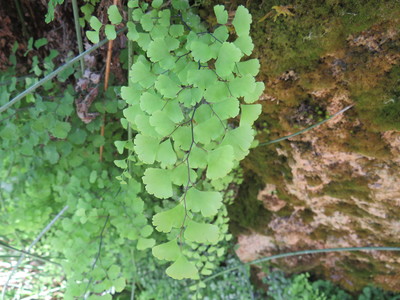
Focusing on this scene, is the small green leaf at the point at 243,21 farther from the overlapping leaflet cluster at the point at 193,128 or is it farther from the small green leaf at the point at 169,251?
the small green leaf at the point at 169,251

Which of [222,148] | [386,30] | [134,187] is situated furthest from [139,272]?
[386,30]

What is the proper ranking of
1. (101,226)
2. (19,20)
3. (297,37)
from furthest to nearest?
(19,20) < (101,226) < (297,37)

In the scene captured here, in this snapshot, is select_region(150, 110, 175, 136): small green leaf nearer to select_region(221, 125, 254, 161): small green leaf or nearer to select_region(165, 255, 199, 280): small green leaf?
select_region(221, 125, 254, 161): small green leaf

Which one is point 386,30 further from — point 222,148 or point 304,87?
point 222,148

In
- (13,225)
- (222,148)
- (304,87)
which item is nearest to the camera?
(222,148)

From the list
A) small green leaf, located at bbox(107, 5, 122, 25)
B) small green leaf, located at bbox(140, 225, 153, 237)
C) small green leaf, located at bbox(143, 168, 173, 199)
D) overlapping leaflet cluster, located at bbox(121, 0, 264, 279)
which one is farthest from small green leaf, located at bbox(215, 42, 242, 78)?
small green leaf, located at bbox(140, 225, 153, 237)

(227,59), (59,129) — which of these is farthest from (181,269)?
(59,129)
